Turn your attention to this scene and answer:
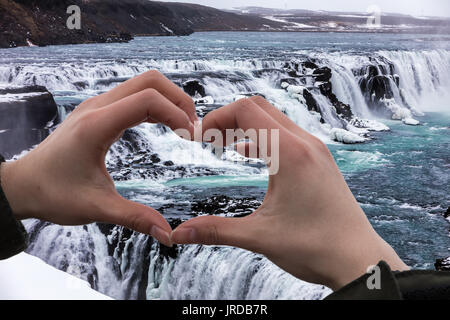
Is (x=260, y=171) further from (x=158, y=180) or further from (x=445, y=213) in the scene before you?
(x=445, y=213)

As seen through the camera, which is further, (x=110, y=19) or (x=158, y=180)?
(x=110, y=19)

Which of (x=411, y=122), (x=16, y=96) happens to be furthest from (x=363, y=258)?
(x=411, y=122)

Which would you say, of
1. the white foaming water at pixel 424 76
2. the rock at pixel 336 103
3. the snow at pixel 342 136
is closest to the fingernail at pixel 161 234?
the snow at pixel 342 136

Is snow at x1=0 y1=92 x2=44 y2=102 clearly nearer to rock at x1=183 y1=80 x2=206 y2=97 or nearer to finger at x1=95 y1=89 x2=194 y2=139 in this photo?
rock at x1=183 y1=80 x2=206 y2=97

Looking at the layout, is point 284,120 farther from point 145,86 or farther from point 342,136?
point 342,136

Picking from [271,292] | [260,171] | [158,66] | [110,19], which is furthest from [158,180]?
[110,19]
